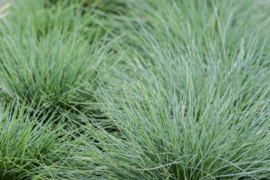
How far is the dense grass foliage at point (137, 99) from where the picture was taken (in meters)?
1.09

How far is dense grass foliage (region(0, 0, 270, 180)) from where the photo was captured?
1.09 m

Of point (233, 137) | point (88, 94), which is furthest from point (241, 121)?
point (88, 94)

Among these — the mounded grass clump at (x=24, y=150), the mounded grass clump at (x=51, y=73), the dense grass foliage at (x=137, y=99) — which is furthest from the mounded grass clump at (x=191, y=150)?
the mounded grass clump at (x=51, y=73)

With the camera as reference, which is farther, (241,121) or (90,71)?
(90,71)

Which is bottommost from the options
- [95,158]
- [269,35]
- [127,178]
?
[127,178]

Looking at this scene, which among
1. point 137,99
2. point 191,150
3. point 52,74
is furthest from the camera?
point 52,74

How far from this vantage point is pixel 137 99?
→ 4.50 ft

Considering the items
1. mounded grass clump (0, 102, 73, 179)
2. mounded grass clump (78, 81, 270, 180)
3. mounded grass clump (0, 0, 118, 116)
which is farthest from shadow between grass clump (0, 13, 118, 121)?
mounded grass clump (78, 81, 270, 180)

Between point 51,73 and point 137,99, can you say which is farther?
point 51,73

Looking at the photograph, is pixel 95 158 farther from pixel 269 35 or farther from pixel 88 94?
pixel 269 35

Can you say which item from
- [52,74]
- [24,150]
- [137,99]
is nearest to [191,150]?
[137,99]

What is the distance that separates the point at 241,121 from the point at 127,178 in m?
0.51

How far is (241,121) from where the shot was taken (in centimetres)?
114

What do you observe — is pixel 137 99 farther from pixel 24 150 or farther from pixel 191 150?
pixel 24 150
